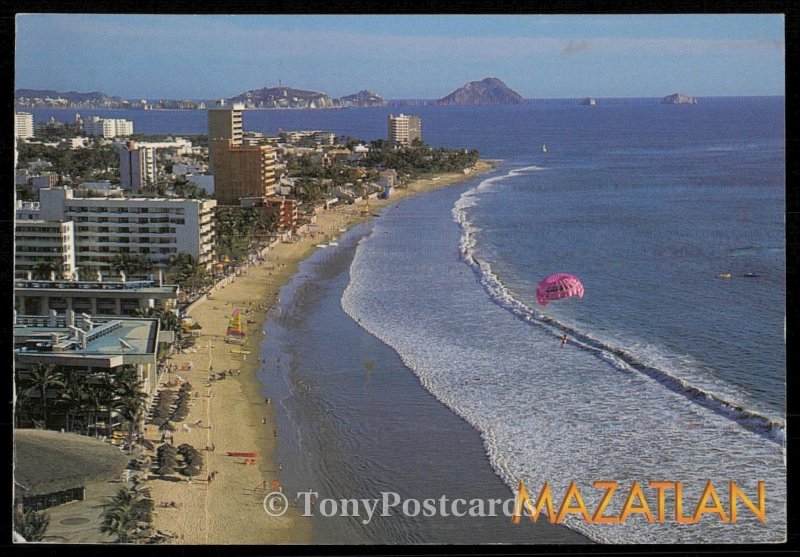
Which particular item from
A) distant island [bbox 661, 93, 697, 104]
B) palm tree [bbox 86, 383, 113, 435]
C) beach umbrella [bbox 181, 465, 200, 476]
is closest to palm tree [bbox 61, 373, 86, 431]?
palm tree [bbox 86, 383, 113, 435]

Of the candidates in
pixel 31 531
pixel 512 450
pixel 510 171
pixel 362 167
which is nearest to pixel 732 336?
pixel 512 450

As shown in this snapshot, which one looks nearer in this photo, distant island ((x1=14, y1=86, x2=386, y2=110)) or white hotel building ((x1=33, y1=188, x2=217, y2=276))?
distant island ((x1=14, y1=86, x2=386, y2=110))

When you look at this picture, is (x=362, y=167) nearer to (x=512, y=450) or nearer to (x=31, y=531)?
(x=512, y=450)

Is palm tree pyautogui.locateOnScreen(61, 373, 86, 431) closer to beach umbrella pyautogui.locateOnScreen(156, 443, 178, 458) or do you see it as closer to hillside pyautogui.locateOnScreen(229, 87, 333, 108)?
beach umbrella pyautogui.locateOnScreen(156, 443, 178, 458)

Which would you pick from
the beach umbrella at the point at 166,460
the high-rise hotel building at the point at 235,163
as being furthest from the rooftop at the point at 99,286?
the high-rise hotel building at the point at 235,163

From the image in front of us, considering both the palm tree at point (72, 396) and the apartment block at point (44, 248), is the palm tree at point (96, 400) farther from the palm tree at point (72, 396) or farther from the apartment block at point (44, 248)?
the apartment block at point (44, 248)
